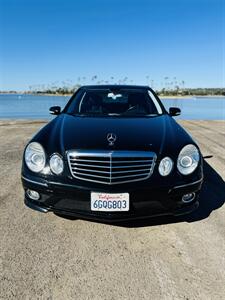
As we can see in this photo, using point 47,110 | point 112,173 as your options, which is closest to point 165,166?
point 112,173

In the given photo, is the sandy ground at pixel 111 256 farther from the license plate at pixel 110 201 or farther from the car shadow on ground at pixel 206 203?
the license plate at pixel 110 201

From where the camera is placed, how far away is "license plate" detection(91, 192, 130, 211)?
2.84 m

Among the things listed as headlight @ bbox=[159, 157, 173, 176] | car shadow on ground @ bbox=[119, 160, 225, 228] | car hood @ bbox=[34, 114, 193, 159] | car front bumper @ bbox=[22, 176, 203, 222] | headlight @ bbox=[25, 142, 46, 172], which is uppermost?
car hood @ bbox=[34, 114, 193, 159]

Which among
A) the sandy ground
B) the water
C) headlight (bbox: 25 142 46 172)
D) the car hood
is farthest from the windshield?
the water

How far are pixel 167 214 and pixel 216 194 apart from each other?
161 centimetres

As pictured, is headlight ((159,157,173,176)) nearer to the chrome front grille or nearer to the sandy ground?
the chrome front grille

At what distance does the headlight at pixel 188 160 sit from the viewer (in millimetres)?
3055

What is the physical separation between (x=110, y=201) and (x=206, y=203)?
1.68 m

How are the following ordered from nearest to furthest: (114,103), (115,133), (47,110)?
1. (115,133)
2. (114,103)
3. (47,110)

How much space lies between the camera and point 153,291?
2.28 m

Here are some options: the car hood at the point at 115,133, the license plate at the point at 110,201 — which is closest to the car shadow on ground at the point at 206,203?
the license plate at the point at 110,201

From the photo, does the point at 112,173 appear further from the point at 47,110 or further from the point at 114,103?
the point at 47,110

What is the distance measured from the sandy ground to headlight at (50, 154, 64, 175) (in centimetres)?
65

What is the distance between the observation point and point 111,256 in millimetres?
2758
